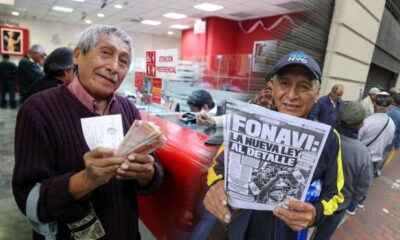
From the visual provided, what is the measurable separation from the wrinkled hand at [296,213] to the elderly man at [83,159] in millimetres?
453

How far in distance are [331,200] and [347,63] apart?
3.01m

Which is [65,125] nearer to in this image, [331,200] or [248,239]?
[248,239]

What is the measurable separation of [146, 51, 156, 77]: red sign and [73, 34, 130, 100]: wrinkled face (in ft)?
3.33

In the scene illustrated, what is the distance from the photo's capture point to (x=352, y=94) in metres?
3.85

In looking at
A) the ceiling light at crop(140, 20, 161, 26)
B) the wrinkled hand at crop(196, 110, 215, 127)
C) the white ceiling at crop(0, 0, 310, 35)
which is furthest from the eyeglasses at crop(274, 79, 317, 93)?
the ceiling light at crop(140, 20, 161, 26)

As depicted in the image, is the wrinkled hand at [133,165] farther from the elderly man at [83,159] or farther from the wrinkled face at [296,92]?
the wrinkled face at [296,92]

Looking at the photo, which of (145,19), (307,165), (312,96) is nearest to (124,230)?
(307,165)

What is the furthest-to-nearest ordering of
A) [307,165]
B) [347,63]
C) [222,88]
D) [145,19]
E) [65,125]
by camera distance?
[145,19]
[222,88]
[347,63]
[65,125]
[307,165]

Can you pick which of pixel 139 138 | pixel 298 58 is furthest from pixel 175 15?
pixel 139 138

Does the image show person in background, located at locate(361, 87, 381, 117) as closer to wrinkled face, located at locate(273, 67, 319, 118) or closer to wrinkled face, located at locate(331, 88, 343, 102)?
wrinkled face, located at locate(331, 88, 343, 102)

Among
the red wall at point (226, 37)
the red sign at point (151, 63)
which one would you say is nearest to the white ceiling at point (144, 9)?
the red wall at point (226, 37)

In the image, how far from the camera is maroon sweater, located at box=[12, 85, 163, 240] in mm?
751

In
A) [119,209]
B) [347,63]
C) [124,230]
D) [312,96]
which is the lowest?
[124,230]

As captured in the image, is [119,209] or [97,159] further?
[119,209]
